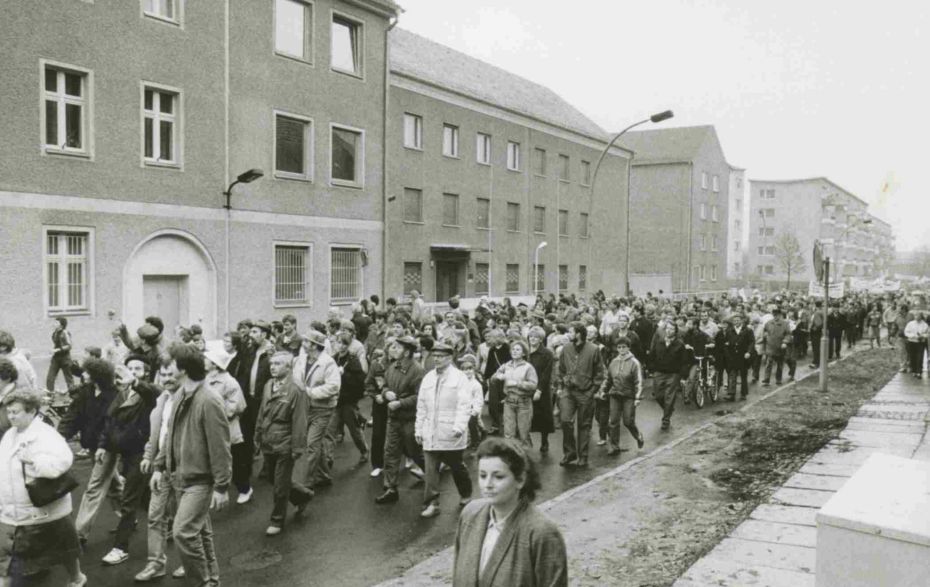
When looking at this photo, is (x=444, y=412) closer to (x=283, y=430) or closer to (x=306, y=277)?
(x=283, y=430)

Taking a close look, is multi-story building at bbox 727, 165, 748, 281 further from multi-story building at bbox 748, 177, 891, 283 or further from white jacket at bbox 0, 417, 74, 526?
white jacket at bbox 0, 417, 74, 526

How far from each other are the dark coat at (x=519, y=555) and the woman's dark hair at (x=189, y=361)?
10.6ft

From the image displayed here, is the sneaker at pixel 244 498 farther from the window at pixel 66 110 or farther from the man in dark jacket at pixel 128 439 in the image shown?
the window at pixel 66 110

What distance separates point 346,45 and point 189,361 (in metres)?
18.8

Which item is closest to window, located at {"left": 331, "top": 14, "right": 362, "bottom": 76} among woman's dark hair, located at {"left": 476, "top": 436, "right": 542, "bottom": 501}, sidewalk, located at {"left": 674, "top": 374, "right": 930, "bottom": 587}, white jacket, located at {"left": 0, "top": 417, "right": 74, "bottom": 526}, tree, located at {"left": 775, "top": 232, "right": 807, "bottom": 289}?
sidewalk, located at {"left": 674, "top": 374, "right": 930, "bottom": 587}

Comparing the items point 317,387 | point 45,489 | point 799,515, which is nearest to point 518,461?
point 45,489

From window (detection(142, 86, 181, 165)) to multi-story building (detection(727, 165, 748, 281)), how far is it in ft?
236

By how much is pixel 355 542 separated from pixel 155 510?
1.94 meters

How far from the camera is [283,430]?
24.8 ft

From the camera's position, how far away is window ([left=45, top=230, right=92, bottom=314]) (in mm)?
15469

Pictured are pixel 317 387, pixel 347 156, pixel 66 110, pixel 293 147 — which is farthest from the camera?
pixel 347 156

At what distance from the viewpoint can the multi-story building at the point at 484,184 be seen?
28.1 meters

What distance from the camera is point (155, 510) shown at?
20.6ft

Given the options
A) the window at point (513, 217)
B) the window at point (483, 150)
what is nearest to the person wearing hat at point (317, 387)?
the window at point (483, 150)
